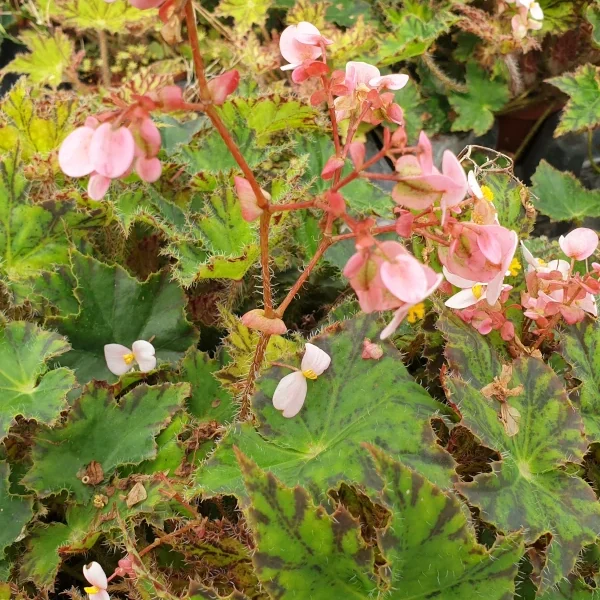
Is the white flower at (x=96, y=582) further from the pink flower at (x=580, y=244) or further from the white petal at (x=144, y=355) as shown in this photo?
the pink flower at (x=580, y=244)

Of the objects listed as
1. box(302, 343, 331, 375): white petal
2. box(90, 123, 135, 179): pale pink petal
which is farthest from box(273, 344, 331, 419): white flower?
box(90, 123, 135, 179): pale pink petal

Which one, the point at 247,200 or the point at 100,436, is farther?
the point at 100,436

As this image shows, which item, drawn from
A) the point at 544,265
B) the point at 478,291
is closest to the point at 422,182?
the point at 478,291

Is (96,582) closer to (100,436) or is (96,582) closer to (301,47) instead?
→ (100,436)

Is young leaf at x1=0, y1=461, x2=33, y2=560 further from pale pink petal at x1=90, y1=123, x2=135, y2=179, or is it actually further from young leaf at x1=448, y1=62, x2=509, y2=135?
young leaf at x1=448, y1=62, x2=509, y2=135

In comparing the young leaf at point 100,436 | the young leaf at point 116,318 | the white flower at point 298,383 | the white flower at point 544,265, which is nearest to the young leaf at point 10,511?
the young leaf at point 100,436
